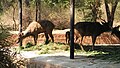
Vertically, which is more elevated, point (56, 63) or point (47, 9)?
point (47, 9)

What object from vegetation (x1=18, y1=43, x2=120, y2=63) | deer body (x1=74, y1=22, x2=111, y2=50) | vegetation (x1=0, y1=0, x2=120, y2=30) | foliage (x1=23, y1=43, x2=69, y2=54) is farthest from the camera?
vegetation (x1=0, y1=0, x2=120, y2=30)

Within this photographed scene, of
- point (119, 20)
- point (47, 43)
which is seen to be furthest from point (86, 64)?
point (119, 20)

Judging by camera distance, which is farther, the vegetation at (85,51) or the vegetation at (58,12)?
the vegetation at (58,12)

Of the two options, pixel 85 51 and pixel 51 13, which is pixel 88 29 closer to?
pixel 85 51

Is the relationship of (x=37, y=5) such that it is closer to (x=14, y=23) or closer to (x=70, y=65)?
(x=14, y=23)

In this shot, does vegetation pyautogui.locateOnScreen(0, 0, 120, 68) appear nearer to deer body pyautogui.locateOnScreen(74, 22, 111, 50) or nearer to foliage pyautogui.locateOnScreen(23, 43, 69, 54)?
foliage pyautogui.locateOnScreen(23, 43, 69, 54)

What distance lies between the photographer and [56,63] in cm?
1202

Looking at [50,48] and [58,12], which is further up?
[58,12]

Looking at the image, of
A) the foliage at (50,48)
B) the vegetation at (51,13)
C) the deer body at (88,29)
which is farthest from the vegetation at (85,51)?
the vegetation at (51,13)

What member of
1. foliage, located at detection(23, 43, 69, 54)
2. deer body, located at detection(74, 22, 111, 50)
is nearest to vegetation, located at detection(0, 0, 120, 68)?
foliage, located at detection(23, 43, 69, 54)

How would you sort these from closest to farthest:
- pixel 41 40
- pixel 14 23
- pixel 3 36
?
pixel 3 36, pixel 41 40, pixel 14 23

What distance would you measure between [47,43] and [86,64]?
6625mm

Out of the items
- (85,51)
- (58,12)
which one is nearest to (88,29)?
(85,51)

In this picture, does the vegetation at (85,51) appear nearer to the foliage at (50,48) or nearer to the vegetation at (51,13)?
the foliage at (50,48)
